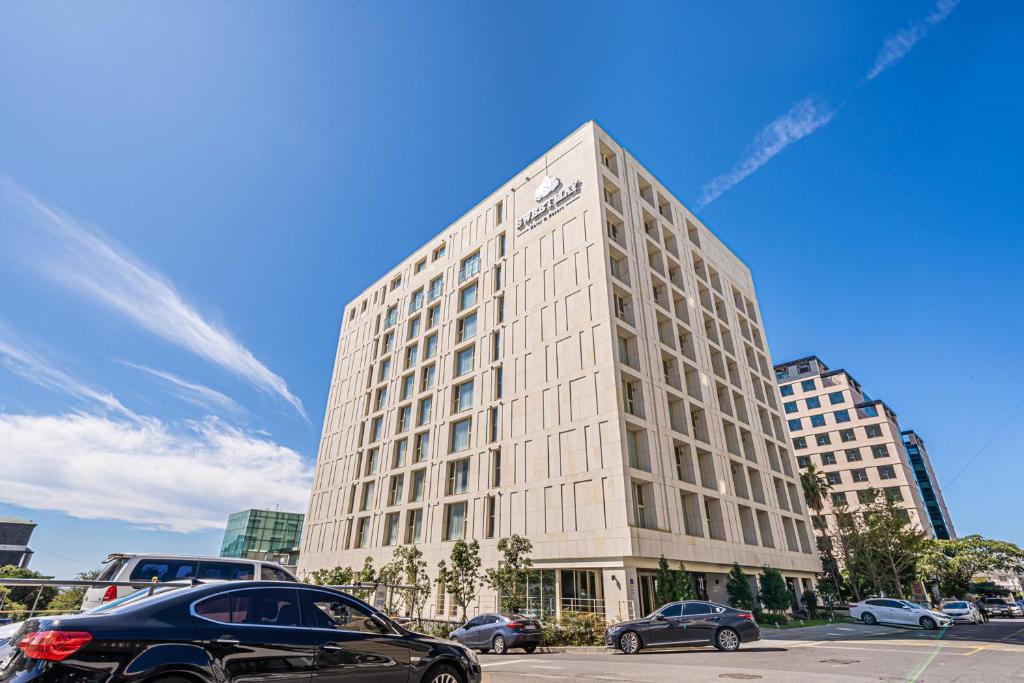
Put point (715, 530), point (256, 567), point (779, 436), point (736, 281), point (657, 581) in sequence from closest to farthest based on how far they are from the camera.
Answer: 1. point (256, 567)
2. point (657, 581)
3. point (715, 530)
4. point (779, 436)
5. point (736, 281)

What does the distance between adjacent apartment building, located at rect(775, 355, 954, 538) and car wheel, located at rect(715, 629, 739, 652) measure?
56.9 m

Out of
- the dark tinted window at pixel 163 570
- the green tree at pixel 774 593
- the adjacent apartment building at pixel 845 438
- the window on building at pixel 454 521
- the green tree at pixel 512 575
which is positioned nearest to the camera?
the dark tinted window at pixel 163 570

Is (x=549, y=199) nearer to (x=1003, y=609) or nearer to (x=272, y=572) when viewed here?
(x=272, y=572)

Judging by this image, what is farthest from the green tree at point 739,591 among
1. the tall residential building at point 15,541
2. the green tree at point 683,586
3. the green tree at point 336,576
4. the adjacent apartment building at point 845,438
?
the tall residential building at point 15,541

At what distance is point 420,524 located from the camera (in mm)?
35594

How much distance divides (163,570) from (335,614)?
30.4 ft

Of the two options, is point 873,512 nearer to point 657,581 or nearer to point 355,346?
point 657,581

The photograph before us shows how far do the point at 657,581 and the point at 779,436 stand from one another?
85.2 feet

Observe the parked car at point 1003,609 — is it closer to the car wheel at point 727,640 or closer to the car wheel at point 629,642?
the car wheel at point 727,640

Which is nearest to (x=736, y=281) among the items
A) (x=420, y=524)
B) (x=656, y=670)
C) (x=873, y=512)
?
(x=873, y=512)

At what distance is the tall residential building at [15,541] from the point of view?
7262 centimetres

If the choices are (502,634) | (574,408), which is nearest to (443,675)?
(502,634)

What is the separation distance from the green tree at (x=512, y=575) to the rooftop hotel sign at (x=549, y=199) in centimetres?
2278

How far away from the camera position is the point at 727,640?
611 inches
